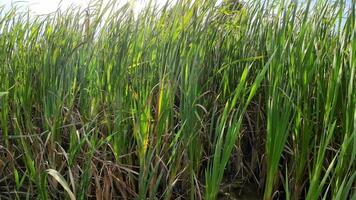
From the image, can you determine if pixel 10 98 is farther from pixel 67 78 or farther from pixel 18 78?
pixel 67 78

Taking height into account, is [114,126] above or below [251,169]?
above

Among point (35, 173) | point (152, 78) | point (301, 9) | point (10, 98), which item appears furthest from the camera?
point (301, 9)

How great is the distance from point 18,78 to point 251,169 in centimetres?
102

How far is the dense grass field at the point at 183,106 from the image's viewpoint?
1318mm

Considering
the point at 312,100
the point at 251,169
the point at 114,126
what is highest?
the point at 312,100

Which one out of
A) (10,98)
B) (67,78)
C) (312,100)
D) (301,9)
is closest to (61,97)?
(67,78)

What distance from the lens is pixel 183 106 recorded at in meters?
1.58

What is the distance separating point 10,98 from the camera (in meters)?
1.82

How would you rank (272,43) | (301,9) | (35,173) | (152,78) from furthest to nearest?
1. (301,9)
2. (152,78)
3. (272,43)
4. (35,173)

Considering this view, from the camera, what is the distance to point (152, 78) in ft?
5.18

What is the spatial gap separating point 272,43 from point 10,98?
1.09 metres

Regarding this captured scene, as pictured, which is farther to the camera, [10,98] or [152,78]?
[10,98]

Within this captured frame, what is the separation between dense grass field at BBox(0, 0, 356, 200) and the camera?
132cm

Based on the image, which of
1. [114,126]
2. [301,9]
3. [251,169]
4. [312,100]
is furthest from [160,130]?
[301,9]
